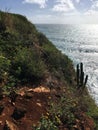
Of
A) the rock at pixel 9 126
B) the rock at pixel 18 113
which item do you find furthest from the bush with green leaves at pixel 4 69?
the rock at pixel 9 126

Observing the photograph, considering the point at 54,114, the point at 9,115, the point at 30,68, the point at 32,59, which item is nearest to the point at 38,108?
the point at 54,114

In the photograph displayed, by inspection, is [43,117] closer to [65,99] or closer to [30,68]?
[65,99]

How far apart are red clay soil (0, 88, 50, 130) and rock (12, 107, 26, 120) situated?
8cm

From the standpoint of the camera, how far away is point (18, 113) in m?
8.02

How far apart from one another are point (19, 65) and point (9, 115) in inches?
120

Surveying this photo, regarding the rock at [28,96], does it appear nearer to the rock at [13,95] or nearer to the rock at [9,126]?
the rock at [13,95]

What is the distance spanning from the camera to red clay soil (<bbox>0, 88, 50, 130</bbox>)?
767 centimetres

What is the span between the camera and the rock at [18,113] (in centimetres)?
792

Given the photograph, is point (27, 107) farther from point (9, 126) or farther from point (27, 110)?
point (9, 126)

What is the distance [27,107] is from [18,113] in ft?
1.67

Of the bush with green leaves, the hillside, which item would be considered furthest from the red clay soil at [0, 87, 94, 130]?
the bush with green leaves

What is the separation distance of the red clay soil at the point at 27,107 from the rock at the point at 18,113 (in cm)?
8

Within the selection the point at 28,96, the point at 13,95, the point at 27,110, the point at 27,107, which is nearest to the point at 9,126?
the point at 27,110

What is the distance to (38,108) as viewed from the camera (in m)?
8.60
